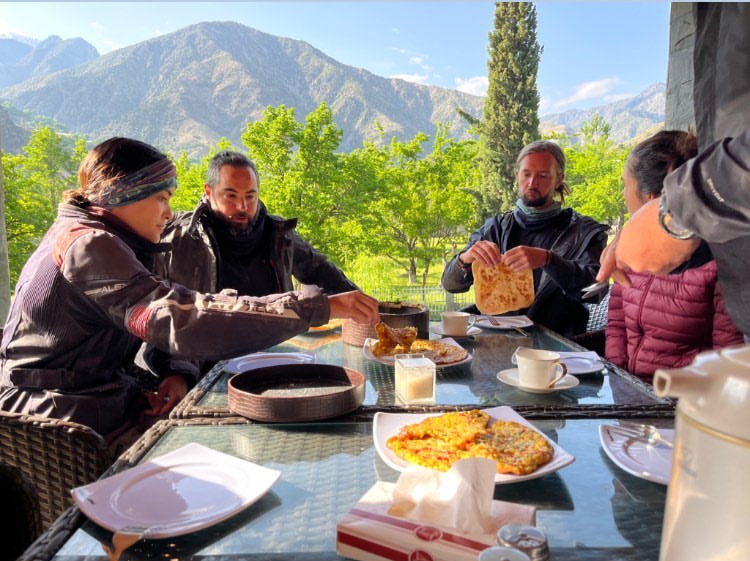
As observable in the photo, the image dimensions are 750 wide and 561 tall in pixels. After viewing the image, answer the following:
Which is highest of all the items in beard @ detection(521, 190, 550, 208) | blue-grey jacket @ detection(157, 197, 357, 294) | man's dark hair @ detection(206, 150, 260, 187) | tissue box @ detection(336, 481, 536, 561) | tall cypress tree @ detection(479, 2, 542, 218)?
tall cypress tree @ detection(479, 2, 542, 218)

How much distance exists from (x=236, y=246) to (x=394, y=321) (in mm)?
1435

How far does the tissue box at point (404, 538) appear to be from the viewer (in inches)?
28.6

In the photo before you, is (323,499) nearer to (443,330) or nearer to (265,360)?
(265,360)

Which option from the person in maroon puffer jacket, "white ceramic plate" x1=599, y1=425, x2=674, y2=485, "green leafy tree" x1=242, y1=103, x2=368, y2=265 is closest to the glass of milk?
"white ceramic plate" x1=599, y1=425, x2=674, y2=485

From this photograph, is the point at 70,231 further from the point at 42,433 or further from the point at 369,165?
the point at 369,165

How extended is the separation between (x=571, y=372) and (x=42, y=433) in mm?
1529

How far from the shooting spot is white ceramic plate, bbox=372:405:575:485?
98 cm

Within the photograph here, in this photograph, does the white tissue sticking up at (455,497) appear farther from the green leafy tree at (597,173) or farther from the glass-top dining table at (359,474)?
the green leafy tree at (597,173)

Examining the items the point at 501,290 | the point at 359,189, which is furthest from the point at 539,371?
the point at 359,189

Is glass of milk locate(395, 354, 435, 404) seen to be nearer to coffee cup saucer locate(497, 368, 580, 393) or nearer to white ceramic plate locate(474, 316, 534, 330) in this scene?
coffee cup saucer locate(497, 368, 580, 393)

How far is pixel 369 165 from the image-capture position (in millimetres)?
19359

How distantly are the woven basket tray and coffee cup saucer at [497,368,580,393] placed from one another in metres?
0.46

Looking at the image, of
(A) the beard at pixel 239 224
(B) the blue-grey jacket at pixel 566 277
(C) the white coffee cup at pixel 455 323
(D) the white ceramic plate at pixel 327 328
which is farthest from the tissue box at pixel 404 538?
(A) the beard at pixel 239 224

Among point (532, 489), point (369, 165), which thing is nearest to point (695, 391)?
point (532, 489)
